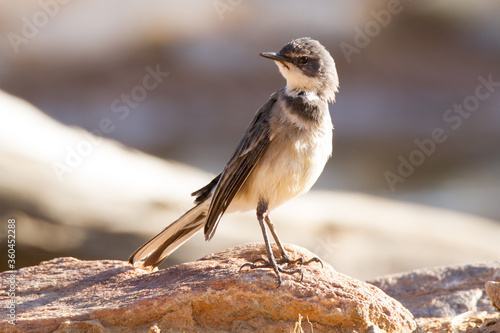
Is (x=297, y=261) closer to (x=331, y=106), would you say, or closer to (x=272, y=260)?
(x=272, y=260)

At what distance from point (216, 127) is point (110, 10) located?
3.82 meters

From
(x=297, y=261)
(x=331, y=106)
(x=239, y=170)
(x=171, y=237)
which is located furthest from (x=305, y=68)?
(x=331, y=106)

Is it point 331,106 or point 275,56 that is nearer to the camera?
point 275,56

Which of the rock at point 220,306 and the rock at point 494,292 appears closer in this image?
the rock at point 220,306

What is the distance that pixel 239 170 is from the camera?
514 centimetres

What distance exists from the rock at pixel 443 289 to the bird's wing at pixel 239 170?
7.13 ft

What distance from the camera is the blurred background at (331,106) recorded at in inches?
443

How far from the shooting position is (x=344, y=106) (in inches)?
593

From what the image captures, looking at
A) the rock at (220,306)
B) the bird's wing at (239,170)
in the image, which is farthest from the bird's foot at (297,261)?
the bird's wing at (239,170)

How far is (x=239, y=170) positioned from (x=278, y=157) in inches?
14.2

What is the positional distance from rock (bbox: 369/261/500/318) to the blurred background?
156 inches

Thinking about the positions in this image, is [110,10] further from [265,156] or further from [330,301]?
[330,301]

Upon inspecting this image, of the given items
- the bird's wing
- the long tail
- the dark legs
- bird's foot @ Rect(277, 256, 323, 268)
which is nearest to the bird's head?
the bird's wing

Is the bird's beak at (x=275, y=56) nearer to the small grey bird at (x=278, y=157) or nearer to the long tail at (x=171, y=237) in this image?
the small grey bird at (x=278, y=157)
